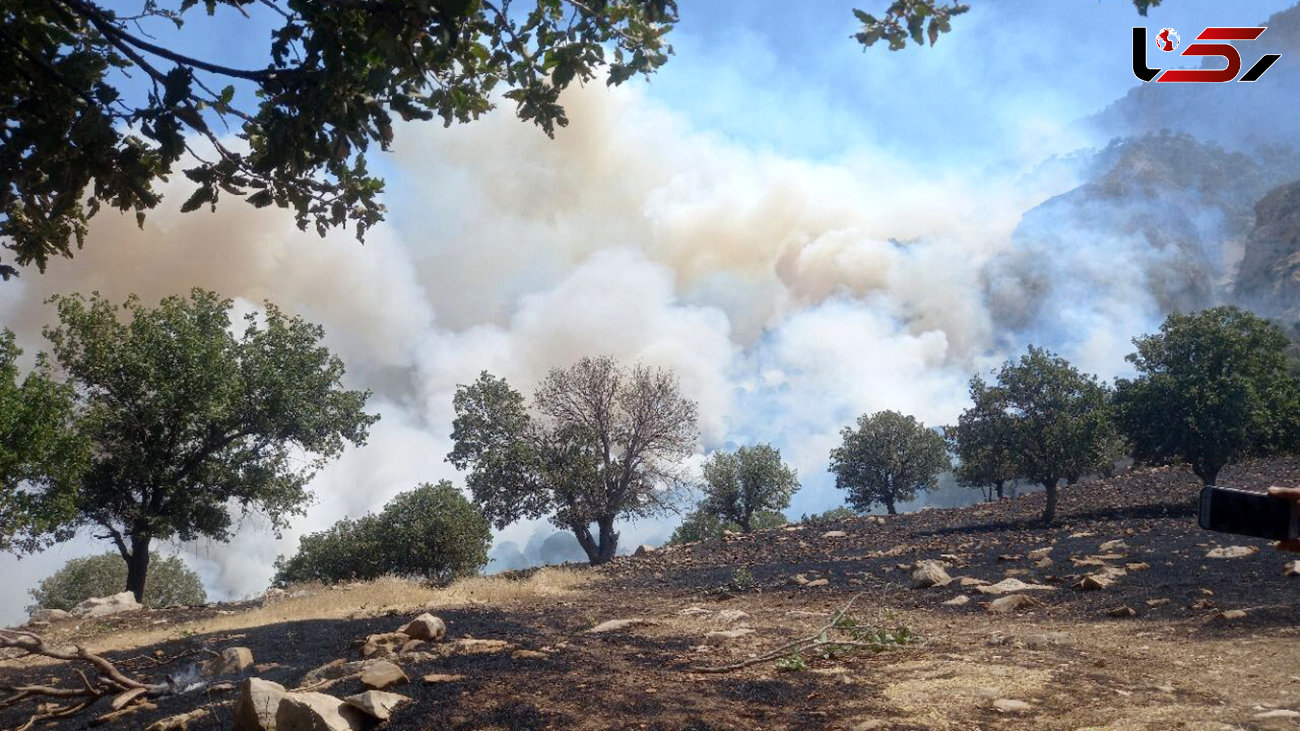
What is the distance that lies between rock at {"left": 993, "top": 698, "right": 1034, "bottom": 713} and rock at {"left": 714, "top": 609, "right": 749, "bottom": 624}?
5.52 m

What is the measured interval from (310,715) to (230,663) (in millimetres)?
4370

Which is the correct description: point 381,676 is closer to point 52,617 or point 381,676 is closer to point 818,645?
point 818,645

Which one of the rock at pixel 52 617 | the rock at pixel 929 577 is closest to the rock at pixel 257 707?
the rock at pixel 929 577

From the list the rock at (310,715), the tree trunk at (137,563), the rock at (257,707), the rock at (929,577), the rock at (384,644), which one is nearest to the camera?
the rock at (310,715)

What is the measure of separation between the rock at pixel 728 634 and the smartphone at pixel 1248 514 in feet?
21.6

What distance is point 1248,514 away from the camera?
9.11ft

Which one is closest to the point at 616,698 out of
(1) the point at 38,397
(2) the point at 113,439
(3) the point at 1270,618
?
(3) the point at 1270,618

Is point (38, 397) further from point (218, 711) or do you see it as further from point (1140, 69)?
point (1140, 69)

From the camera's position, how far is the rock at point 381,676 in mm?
5703

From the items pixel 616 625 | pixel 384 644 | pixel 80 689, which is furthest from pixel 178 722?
pixel 616 625

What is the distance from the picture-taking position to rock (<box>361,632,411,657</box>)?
7711 mm

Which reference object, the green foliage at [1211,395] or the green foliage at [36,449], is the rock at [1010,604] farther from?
the green foliage at [36,449]

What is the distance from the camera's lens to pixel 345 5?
4.41 metres

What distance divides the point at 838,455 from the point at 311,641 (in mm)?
45498
